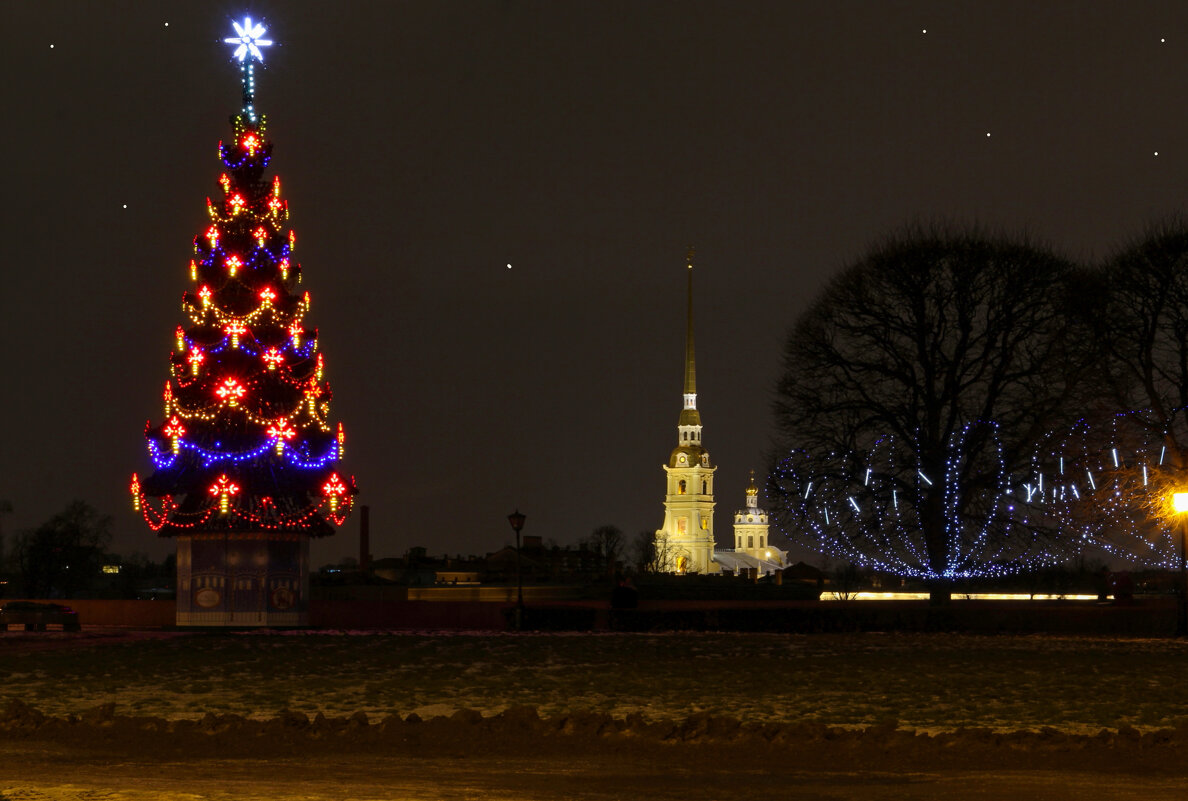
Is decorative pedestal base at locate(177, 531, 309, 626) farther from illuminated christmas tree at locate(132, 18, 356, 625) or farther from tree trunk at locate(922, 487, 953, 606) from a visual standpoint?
tree trunk at locate(922, 487, 953, 606)

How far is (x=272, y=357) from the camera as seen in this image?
4531 cm

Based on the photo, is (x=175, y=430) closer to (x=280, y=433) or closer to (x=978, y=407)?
(x=280, y=433)

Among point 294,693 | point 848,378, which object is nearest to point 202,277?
point 848,378

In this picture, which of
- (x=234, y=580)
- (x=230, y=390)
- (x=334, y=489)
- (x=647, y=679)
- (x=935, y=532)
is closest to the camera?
(x=647, y=679)

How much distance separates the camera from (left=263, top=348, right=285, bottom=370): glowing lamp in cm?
4525

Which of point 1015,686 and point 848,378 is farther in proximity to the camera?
point 848,378

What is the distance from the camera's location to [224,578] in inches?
1831

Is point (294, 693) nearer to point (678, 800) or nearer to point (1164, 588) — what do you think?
point (678, 800)

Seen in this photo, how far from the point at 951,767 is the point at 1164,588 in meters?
58.4

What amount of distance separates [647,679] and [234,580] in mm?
27138

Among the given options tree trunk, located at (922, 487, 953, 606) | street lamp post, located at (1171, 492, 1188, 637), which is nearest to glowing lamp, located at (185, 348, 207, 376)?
tree trunk, located at (922, 487, 953, 606)

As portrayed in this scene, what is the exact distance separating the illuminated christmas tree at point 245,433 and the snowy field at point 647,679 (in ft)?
39.3

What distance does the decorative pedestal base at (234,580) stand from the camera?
46.2 meters

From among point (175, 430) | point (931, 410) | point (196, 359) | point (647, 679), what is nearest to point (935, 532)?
point (931, 410)
